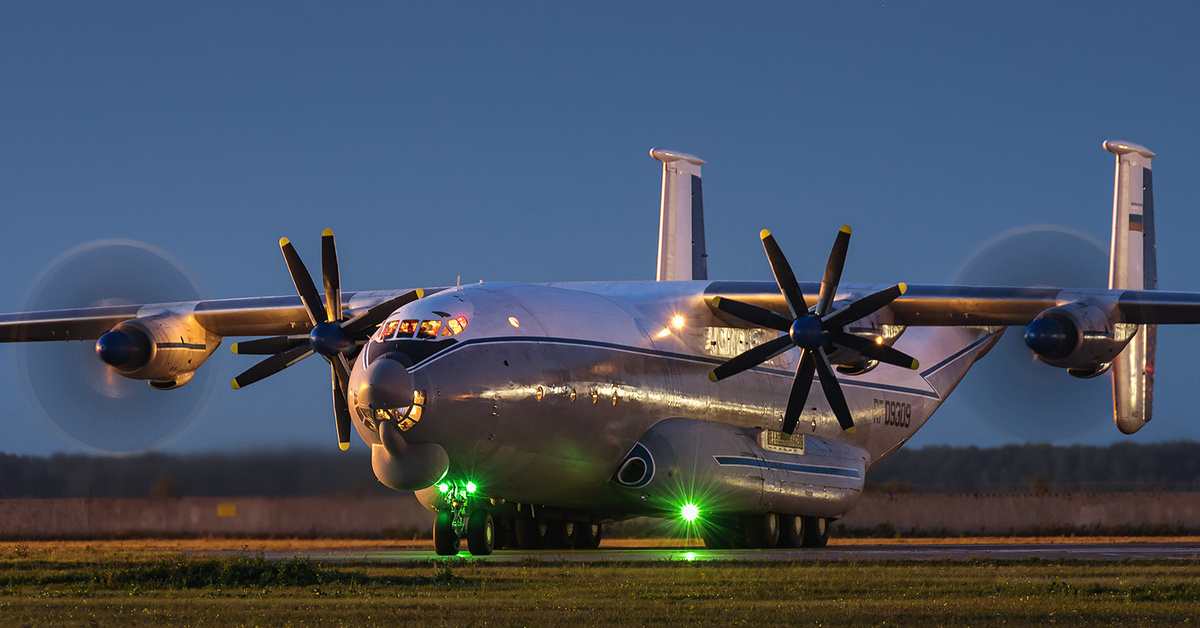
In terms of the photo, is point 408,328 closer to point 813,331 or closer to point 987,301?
point 813,331

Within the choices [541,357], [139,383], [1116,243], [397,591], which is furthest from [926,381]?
[397,591]

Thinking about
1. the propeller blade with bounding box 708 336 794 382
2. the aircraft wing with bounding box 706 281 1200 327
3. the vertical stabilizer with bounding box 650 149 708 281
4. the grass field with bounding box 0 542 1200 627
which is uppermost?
the vertical stabilizer with bounding box 650 149 708 281

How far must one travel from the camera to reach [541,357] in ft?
59.0

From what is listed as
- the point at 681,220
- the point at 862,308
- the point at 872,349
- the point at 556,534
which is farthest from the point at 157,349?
the point at 681,220

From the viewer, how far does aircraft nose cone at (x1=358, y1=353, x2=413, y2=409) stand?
16125mm

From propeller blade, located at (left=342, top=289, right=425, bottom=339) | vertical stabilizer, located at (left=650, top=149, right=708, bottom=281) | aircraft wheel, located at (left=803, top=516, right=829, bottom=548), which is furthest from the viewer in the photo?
vertical stabilizer, located at (left=650, top=149, right=708, bottom=281)

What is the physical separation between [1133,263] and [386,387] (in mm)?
16593

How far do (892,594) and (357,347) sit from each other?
36.4 ft

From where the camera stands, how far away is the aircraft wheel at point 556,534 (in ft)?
71.7

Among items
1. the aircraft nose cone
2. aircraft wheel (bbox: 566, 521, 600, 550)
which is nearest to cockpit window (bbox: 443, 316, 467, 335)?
the aircraft nose cone

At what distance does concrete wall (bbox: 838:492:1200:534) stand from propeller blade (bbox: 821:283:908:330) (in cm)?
1122

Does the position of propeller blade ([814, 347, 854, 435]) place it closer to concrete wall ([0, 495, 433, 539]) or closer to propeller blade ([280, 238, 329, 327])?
propeller blade ([280, 238, 329, 327])

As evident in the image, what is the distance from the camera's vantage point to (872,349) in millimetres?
19578

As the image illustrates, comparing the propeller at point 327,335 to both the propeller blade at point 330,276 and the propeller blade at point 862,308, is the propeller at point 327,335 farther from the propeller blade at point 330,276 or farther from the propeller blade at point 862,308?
the propeller blade at point 862,308
